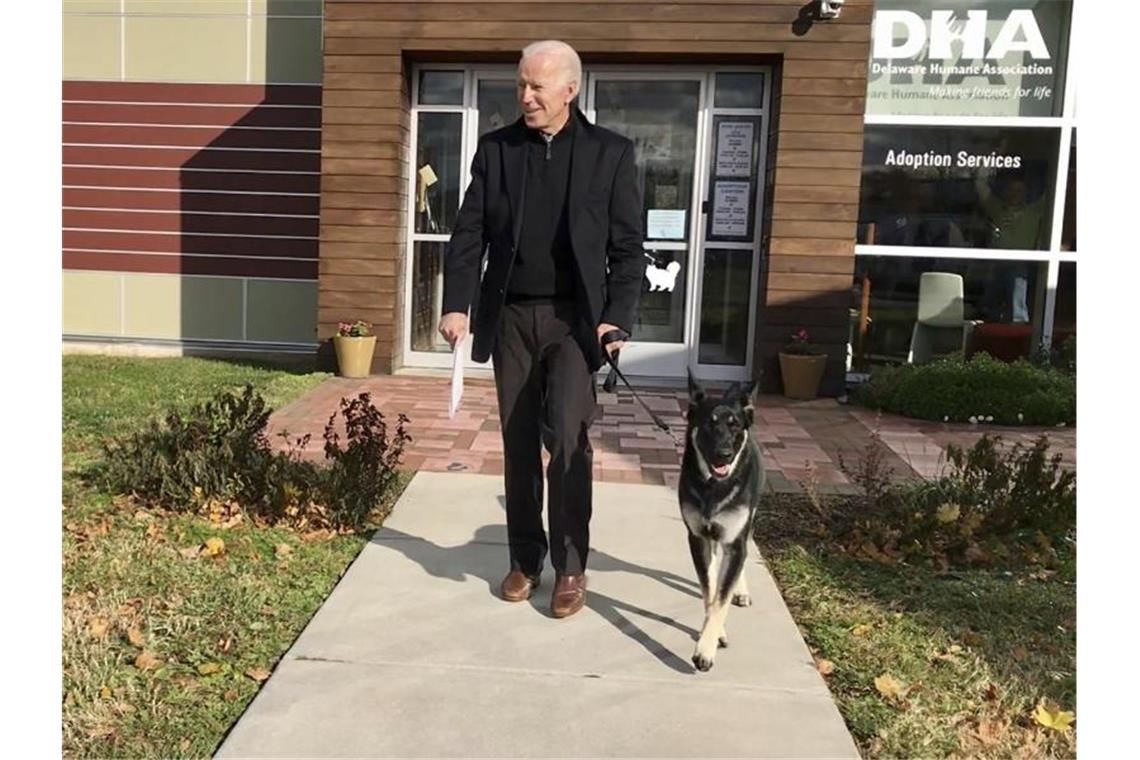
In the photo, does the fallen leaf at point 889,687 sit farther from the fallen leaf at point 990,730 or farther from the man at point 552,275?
the man at point 552,275

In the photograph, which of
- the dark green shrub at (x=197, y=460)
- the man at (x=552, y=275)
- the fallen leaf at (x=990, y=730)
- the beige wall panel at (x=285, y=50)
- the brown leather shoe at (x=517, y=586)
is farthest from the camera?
the beige wall panel at (x=285, y=50)

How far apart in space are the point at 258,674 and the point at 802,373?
6.17 meters

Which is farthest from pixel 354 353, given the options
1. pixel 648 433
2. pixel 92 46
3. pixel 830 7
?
pixel 830 7

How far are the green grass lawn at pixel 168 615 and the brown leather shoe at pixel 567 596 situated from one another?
0.94 m

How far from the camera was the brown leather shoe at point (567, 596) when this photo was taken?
3580 millimetres

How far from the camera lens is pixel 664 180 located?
351 inches

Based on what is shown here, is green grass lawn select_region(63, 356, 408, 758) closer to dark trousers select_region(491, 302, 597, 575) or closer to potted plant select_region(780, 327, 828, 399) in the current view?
dark trousers select_region(491, 302, 597, 575)

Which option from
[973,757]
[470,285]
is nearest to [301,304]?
[470,285]

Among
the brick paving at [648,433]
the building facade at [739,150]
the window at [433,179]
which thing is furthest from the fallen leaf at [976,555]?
the window at [433,179]

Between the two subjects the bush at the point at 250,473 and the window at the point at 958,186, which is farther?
the window at the point at 958,186

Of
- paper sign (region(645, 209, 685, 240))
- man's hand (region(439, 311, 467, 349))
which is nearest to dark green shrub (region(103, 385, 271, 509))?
man's hand (region(439, 311, 467, 349))

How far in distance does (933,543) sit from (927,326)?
16.4ft

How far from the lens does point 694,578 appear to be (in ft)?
13.4

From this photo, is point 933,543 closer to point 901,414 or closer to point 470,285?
point 470,285
